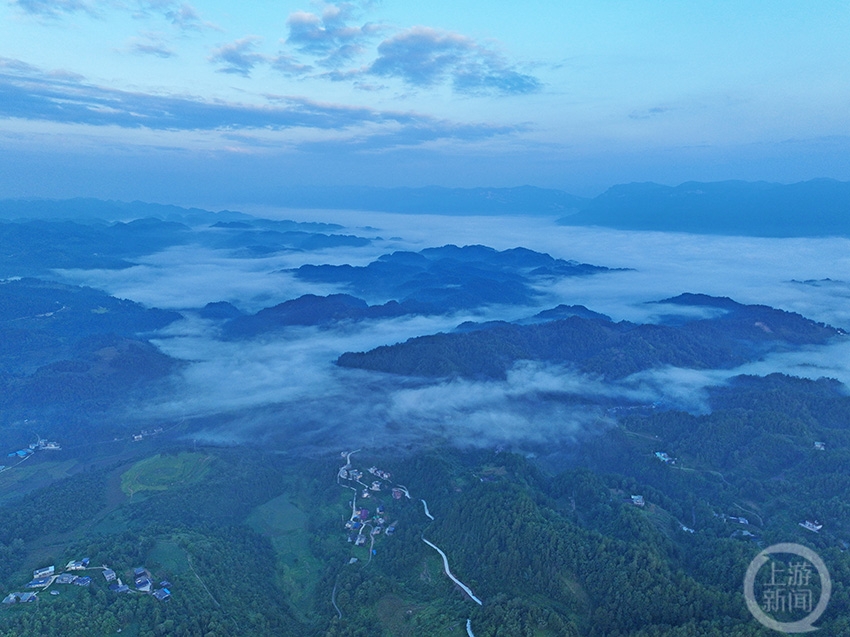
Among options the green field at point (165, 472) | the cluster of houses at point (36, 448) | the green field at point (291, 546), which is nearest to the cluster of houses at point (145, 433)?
the cluster of houses at point (36, 448)

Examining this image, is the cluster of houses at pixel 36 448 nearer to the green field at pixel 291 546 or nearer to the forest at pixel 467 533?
the forest at pixel 467 533

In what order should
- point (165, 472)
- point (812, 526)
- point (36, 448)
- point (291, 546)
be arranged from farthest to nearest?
1. point (36, 448)
2. point (165, 472)
3. point (291, 546)
4. point (812, 526)

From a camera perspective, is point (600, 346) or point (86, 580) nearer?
point (86, 580)

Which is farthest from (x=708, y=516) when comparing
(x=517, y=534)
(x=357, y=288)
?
(x=357, y=288)

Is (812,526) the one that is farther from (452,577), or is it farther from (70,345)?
(70,345)

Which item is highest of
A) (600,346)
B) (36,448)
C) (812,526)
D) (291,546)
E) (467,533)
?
(600,346)

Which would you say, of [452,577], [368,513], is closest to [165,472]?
[368,513]
